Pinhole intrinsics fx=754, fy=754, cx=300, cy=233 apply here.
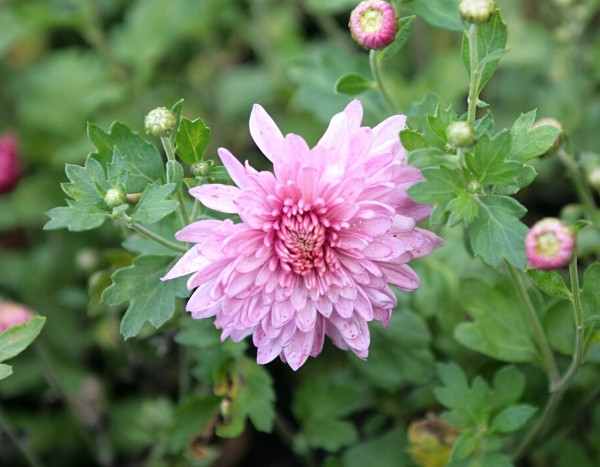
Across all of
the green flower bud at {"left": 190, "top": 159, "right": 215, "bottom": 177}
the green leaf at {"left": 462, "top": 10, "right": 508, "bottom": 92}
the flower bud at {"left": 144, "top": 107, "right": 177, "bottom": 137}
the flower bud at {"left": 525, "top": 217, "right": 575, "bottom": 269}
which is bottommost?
the flower bud at {"left": 525, "top": 217, "right": 575, "bottom": 269}

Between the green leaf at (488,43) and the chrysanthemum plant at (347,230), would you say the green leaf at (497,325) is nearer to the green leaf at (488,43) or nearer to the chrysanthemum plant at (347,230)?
the chrysanthemum plant at (347,230)

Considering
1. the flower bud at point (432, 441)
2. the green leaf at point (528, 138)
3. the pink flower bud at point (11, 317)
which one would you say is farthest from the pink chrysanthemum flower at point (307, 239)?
the pink flower bud at point (11, 317)

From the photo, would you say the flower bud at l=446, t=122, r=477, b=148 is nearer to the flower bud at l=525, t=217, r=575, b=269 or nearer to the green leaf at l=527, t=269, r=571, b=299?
the flower bud at l=525, t=217, r=575, b=269

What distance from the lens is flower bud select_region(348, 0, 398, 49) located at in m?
1.41

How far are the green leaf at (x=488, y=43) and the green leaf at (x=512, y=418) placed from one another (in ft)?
2.14

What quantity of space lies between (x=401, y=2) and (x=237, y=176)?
66cm

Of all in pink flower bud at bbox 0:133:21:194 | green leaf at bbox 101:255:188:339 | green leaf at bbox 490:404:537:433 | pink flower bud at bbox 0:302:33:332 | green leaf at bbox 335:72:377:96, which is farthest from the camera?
pink flower bud at bbox 0:133:21:194

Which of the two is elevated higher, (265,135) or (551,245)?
(265,135)

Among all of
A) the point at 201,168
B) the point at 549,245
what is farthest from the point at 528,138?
the point at 201,168

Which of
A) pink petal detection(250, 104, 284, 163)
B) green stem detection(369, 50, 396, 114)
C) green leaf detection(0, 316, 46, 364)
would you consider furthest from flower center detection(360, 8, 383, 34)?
green leaf detection(0, 316, 46, 364)

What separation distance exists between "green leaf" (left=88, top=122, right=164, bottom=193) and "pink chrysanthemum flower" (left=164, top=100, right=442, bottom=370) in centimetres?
22

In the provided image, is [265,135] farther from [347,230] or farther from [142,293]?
[142,293]

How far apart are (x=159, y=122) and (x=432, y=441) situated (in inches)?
40.2

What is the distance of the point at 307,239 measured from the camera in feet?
4.26
